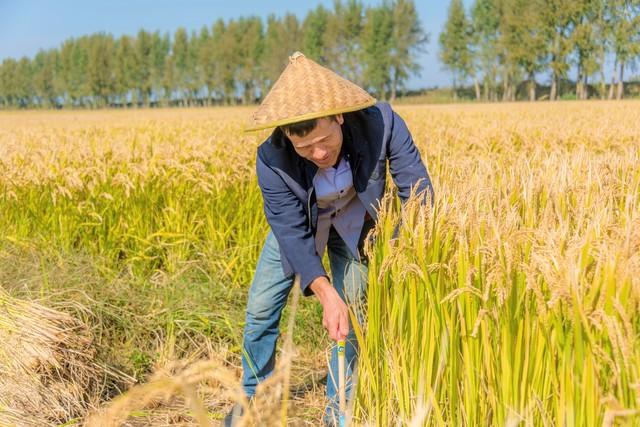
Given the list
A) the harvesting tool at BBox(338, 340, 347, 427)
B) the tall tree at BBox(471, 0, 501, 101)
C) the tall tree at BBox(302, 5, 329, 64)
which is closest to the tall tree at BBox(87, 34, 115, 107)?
the tall tree at BBox(302, 5, 329, 64)

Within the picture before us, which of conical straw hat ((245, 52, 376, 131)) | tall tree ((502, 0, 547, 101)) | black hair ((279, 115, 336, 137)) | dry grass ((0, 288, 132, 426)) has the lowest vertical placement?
dry grass ((0, 288, 132, 426))

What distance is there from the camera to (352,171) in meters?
2.61

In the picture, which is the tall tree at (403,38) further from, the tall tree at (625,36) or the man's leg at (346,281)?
the man's leg at (346,281)

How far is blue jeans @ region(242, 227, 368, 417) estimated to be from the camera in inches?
113

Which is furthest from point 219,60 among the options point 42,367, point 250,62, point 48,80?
point 42,367

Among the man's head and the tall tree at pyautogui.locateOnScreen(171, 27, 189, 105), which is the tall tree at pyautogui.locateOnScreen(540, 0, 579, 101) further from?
the man's head

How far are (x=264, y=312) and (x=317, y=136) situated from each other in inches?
Answer: 39.1

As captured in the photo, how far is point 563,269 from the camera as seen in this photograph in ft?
4.84

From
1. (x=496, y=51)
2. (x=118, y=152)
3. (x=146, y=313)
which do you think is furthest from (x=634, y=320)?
(x=496, y=51)

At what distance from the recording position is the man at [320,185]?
228 cm

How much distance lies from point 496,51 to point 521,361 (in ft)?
194

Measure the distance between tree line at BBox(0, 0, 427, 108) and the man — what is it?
5895 centimetres

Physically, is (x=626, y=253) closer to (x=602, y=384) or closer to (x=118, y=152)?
(x=602, y=384)

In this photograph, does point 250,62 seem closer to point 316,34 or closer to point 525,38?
point 316,34
